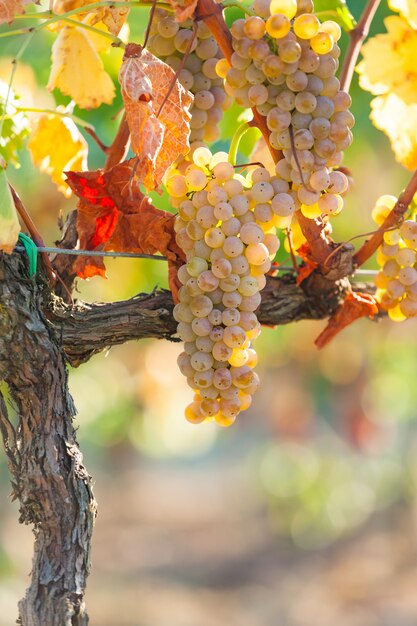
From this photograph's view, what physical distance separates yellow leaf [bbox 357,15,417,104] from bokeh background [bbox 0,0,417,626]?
253cm

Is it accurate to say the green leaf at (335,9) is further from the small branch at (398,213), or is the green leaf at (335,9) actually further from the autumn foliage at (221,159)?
the small branch at (398,213)

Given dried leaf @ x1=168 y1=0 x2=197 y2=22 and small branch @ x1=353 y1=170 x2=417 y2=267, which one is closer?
dried leaf @ x1=168 y1=0 x2=197 y2=22

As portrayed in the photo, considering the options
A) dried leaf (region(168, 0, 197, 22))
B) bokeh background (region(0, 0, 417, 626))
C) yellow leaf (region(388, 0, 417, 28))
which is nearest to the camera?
dried leaf (region(168, 0, 197, 22))

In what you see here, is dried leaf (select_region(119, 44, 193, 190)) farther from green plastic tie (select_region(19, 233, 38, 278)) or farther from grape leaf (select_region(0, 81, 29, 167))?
grape leaf (select_region(0, 81, 29, 167))

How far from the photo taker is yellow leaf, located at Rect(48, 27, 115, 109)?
926 mm

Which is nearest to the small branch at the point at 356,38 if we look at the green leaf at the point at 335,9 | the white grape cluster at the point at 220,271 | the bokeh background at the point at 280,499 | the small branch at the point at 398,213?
the green leaf at the point at 335,9

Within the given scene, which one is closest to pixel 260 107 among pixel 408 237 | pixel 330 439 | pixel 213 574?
pixel 408 237

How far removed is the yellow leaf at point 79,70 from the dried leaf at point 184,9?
0.25 m

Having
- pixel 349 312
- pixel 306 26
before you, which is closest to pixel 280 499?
pixel 349 312

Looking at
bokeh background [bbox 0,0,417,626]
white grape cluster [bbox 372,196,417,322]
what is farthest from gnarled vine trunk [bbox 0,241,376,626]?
bokeh background [bbox 0,0,417,626]

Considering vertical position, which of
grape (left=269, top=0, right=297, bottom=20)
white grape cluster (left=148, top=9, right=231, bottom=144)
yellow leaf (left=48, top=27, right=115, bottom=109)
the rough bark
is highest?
yellow leaf (left=48, top=27, right=115, bottom=109)

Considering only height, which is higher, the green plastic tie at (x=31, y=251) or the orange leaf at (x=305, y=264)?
the orange leaf at (x=305, y=264)

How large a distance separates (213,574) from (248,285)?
492cm

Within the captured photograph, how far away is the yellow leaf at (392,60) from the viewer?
3.19 ft
